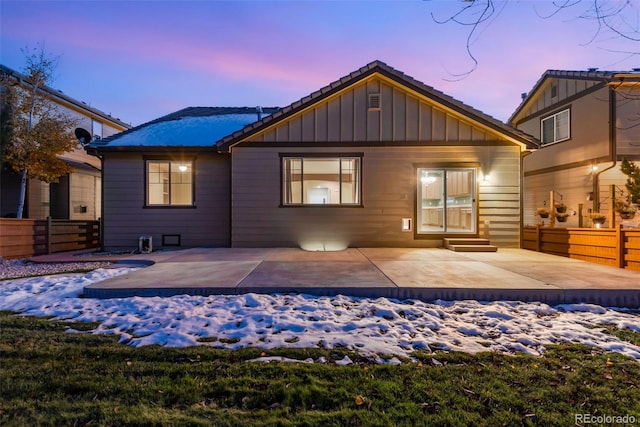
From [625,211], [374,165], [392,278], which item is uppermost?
[374,165]

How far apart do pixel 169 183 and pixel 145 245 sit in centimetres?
199

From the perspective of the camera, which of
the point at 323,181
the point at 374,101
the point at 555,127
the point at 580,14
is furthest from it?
the point at 555,127

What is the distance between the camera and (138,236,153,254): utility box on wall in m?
8.30

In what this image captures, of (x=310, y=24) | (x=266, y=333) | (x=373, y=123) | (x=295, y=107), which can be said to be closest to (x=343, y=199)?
(x=373, y=123)

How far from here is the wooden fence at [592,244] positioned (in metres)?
5.52

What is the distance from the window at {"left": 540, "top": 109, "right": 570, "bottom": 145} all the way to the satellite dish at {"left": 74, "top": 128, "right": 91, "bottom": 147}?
1975 centimetres

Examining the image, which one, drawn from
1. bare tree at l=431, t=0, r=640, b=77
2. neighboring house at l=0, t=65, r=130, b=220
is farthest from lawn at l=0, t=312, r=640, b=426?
neighboring house at l=0, t=65, r=130, b=220

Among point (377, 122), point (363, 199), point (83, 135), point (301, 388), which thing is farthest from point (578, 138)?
point (83, 135)

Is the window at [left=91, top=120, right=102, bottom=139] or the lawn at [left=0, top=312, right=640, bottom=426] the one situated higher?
the window at [left=91, top=120, right=102, bottom=139]

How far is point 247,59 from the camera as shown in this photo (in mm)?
10891

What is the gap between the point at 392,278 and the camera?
4652mm

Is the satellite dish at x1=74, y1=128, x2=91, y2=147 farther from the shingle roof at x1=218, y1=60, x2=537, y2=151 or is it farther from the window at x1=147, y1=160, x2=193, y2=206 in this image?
the shingle roof at x1=218, y1=60, x2=537, y2=151

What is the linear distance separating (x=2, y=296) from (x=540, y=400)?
6250 mm

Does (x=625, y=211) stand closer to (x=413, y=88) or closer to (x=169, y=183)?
(x=413, y=88)
